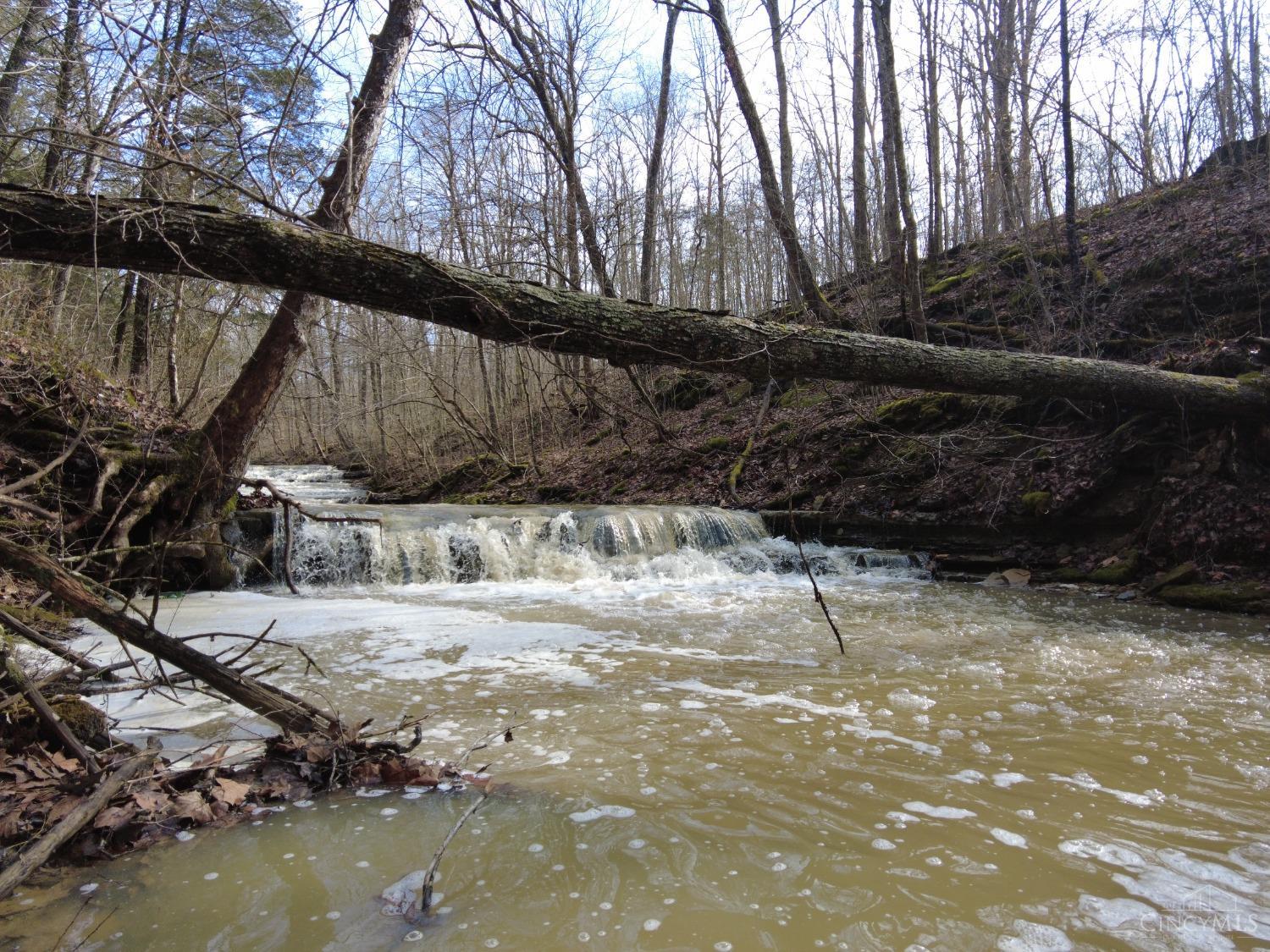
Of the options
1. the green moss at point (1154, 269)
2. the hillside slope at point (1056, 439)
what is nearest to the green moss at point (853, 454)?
the hillside slope at point (1056, 439)

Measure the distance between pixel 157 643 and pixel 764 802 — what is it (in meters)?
2.50

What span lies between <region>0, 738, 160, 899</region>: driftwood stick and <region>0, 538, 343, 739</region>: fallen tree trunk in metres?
0.34

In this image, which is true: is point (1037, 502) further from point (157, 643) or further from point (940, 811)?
point (157, 643)

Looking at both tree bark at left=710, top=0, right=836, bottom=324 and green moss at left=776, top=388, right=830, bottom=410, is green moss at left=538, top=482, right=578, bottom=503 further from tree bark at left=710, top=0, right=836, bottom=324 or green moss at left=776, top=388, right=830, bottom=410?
tree bark at left=710, top=0, right=836, bottom=324

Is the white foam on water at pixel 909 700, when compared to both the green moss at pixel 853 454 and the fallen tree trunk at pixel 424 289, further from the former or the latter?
the green moss at pixel 853 454

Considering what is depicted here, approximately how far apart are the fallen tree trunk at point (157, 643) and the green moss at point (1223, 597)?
8.13 metres

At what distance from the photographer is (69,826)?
6.61 ft

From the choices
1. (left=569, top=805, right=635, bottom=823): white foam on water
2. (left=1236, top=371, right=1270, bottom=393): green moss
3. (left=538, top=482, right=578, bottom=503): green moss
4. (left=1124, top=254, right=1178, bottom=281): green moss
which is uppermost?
(left=1124, top=254, right=1178, bottom=281): green moss

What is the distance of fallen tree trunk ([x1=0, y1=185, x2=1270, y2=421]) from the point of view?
9.21 feet

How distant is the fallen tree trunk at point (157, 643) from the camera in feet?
8.35

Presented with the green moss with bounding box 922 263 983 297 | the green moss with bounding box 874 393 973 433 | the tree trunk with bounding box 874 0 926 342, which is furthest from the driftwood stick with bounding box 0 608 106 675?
the green moss with bounding box 922 263 983 297

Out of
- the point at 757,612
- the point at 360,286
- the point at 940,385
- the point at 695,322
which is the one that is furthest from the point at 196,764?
the point at 940,385

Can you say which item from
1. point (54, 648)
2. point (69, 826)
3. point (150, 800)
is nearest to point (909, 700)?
point (150, 800)

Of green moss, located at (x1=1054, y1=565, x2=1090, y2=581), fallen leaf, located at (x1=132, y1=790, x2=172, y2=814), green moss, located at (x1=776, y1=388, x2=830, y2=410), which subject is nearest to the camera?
fallen leaf, located at (x1=132, y1=790, x2=172, y2=814)
